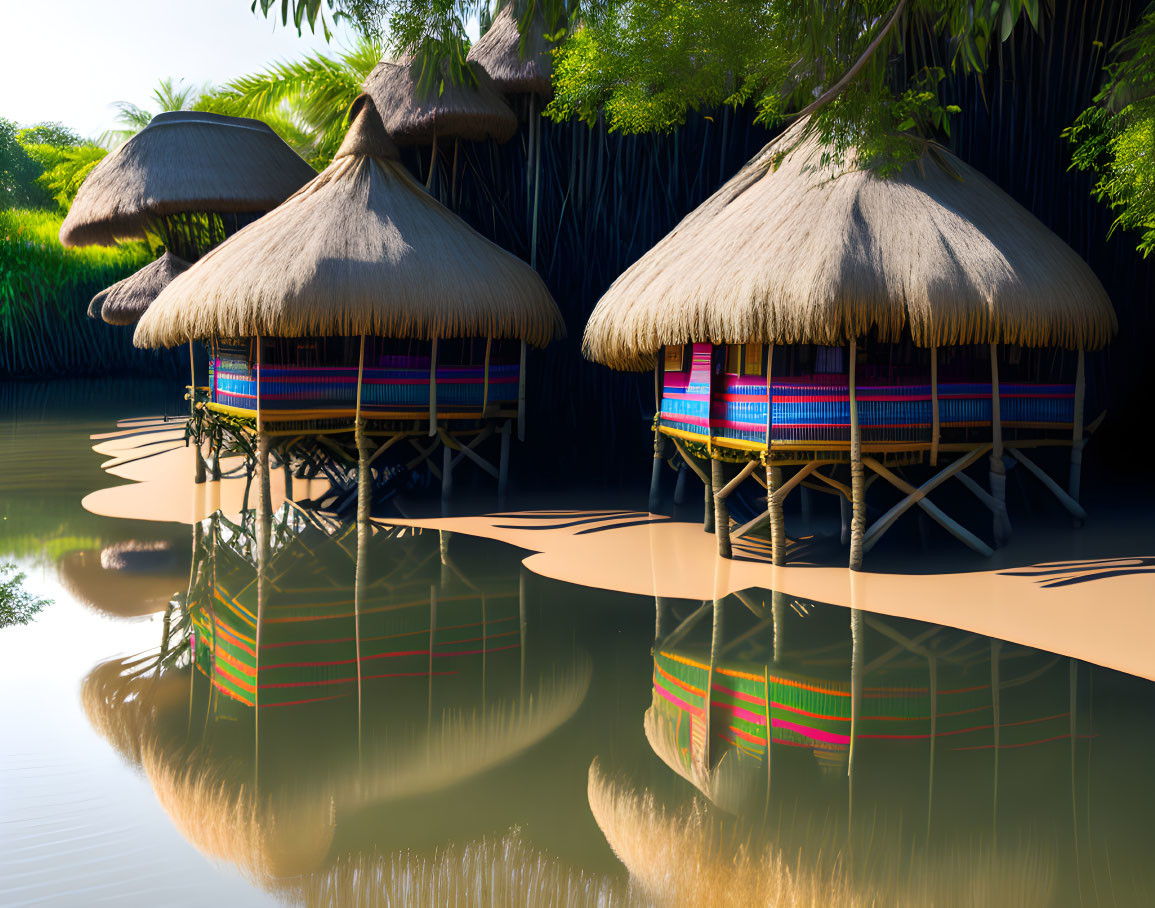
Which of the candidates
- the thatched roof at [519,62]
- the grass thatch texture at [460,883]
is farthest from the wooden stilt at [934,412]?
the thatched roof at [519,62]

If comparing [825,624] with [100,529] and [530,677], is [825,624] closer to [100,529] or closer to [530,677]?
[530,677]

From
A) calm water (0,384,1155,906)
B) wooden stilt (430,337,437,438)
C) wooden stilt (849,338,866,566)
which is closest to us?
calm water (0,384,1155,906)

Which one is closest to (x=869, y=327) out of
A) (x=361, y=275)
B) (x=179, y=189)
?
(x=361, y=275)

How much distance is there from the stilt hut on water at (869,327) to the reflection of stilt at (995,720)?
199cm

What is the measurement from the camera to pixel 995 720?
195 inches

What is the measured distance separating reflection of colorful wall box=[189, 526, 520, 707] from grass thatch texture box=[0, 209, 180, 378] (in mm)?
24287

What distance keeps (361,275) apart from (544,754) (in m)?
6.71

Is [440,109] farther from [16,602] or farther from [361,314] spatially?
[16,602]

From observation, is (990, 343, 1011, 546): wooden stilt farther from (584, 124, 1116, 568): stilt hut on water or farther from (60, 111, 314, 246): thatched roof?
(60, 111, 314, 246): thatched roof

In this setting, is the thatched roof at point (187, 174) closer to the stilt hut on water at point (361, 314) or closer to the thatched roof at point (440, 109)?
the thatched roof at point (440, 109)

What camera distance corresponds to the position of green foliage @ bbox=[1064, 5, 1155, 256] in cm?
812

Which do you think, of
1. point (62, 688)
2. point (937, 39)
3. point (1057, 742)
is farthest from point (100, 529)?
point (937, 39)

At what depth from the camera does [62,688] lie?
5.47 meters

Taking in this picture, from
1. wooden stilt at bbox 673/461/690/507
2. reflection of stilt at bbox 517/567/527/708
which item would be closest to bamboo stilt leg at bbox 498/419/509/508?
wooden stilt at bbox 673/461/690/507
